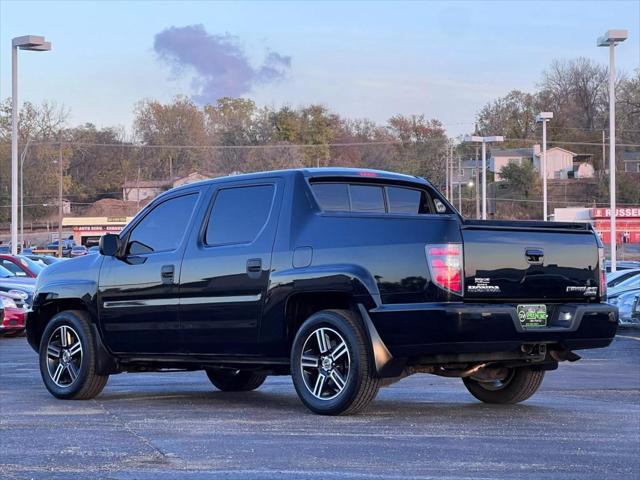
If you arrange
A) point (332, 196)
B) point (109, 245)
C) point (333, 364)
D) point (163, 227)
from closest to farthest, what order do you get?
1. point (333, 364)
2. point (332, 196)
3. point (163, 227)
4. point (109, 245)

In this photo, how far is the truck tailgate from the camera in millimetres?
8242

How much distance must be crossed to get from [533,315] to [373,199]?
71.4 inches

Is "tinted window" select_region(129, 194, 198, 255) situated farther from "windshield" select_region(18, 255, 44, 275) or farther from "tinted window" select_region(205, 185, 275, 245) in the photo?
"windshield" select_region(18, 255, 44, 275)

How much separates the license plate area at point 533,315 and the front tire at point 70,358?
12.7ft

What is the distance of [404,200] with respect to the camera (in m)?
9.87

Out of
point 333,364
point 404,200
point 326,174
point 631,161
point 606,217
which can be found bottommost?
point 333,364

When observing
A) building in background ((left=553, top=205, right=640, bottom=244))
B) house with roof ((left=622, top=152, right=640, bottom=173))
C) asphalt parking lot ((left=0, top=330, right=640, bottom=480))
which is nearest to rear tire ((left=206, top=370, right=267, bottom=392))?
asphalt parking lot ((left=0, top=330, right=640, bottom=480))

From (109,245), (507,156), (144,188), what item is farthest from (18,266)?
(507,156)

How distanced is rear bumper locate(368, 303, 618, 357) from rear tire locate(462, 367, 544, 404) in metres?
0.99

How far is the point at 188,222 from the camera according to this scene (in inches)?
388

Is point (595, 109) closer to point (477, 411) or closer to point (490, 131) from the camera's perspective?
point (490, 131)

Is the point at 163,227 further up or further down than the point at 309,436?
further up

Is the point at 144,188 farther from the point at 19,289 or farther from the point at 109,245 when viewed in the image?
the point at 109,245

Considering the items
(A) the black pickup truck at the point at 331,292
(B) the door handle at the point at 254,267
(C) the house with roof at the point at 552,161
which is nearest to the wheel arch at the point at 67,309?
(A) the black pickup truck at the point at 331,292
